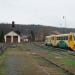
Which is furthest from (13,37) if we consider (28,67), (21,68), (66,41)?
(21,68)

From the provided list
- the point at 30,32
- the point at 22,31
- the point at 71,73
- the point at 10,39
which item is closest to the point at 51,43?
the point at 71,73

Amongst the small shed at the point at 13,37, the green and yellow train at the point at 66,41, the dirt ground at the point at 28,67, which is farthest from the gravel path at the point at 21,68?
the small shed at the point at 13,37

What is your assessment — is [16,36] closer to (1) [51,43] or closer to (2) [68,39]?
(1) [51,43]

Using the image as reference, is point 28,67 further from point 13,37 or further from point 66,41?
point 13,37

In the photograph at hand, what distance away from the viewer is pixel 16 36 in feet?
513

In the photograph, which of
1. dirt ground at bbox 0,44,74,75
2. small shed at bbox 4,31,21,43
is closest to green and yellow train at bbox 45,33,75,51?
dirt ground at bbox 0,44,74,75

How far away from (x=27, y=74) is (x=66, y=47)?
44.5 meters

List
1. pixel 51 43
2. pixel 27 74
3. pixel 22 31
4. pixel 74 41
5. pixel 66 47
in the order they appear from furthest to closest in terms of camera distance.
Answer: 1. pixel 22 31
2. pixel 51 43
3. pixel 66 47
4. pixel 74 41
5. pixel 27 74

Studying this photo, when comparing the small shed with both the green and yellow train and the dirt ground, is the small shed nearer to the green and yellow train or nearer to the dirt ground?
the green and yellow train

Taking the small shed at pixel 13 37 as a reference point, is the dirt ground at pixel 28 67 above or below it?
above

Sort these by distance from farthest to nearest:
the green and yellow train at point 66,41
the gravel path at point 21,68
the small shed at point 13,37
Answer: the small shed at point 13,37 → the green and yellow train at point 66,41 → the gravel path at point 21,68

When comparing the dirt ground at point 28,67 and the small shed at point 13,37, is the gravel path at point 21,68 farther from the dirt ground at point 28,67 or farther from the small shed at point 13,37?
the small shed at point 13,37

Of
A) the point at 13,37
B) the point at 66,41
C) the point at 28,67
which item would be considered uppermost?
the point at 66,41

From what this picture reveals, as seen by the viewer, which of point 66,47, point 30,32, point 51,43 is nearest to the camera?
point 66,47
